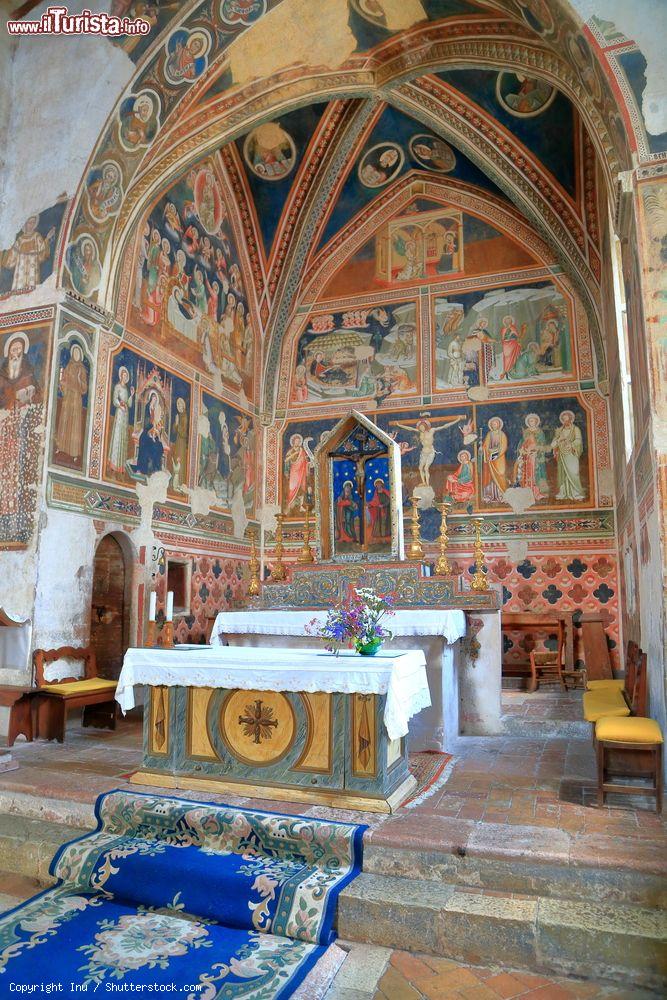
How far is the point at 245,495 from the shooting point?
13555 millimetres

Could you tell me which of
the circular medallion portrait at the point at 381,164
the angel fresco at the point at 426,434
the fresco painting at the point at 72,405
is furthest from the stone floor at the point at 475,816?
the circular medallion portrait at the point at 381,164

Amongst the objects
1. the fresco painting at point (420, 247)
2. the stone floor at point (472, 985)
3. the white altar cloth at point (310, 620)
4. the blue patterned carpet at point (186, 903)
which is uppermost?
the fresco painting at point (420, 247)

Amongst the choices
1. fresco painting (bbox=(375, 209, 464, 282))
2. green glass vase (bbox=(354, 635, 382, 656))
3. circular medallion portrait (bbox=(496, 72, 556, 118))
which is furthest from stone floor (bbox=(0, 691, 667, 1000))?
fresco painting (bbox=(375, 209, 464, 282))

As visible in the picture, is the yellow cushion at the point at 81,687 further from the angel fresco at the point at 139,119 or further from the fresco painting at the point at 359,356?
the fresco painting at the point at 359,356

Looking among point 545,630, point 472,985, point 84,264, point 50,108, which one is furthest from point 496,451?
point 472,985

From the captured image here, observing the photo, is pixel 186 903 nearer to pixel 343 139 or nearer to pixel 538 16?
pixel 538 16

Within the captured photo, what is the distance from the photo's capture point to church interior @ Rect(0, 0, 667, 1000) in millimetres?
3984

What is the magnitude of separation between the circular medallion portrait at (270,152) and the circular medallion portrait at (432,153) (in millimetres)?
2280

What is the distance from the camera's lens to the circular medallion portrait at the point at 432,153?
12.7m

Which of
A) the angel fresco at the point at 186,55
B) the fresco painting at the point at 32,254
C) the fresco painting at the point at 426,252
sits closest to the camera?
the angel fresco at the point at 186,55

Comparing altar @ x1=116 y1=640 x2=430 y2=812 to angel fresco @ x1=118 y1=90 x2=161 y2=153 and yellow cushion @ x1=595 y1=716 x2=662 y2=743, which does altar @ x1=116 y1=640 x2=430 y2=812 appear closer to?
yellow cushion @ x1=595 y1=716 x2=662 y2=743

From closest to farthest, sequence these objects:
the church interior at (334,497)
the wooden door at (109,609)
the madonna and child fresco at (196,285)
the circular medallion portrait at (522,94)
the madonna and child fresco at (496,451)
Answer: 1. the church interior at (334,497)
2. the wooden door at (109,609)
3. the circular medallion portrait at (522,94)
4. the madonna and child fresco at (196,285)
5. the madonna and child fresco at (496,451)

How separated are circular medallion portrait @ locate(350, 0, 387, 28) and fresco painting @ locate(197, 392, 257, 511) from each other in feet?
20.1

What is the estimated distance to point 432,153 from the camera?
42.6ft
